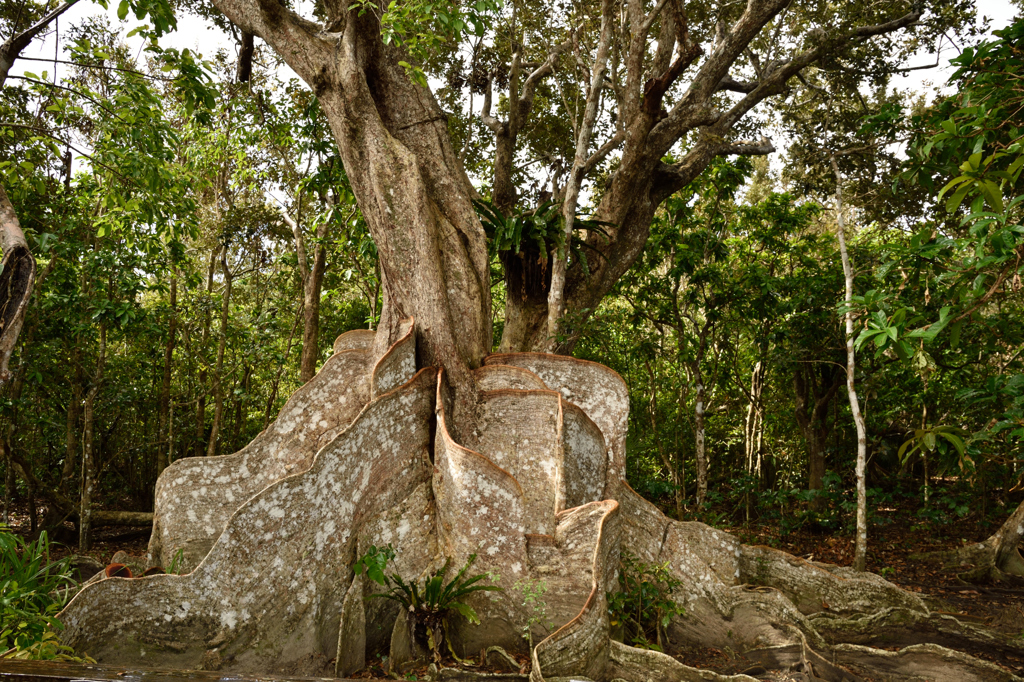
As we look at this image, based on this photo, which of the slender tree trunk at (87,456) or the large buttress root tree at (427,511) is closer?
the large buttress root tree at (427,511)

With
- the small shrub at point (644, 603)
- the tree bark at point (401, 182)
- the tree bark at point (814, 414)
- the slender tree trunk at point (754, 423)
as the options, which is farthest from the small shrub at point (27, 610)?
the tree bark at point (814, 414)

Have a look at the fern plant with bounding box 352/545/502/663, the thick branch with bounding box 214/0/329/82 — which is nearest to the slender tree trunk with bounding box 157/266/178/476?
the thick branch with bounding box 214/0/329/82

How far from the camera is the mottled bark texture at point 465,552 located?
142 inches

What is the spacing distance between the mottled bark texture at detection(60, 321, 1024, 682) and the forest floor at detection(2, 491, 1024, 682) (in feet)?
0.86

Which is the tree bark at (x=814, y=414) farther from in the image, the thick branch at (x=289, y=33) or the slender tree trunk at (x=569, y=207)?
the thick branch at (x=289, y=33)

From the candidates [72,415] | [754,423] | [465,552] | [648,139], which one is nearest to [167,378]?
[72,415]

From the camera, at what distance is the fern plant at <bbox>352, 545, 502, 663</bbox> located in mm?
3930

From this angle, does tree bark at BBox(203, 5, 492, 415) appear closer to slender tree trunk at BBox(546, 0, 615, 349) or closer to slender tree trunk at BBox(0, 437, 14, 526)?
slender tree trunk at BBox(546, 0, 615, 349)

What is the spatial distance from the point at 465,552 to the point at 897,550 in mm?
6026

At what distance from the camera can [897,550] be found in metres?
7.40

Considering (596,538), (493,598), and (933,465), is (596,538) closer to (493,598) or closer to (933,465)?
(493,598)

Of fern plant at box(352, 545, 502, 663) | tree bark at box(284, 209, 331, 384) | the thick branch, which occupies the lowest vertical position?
fern plant at box(352, 545, 502, 663)

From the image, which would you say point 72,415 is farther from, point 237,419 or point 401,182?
point 401,182

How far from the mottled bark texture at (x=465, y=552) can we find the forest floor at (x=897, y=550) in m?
0.26
